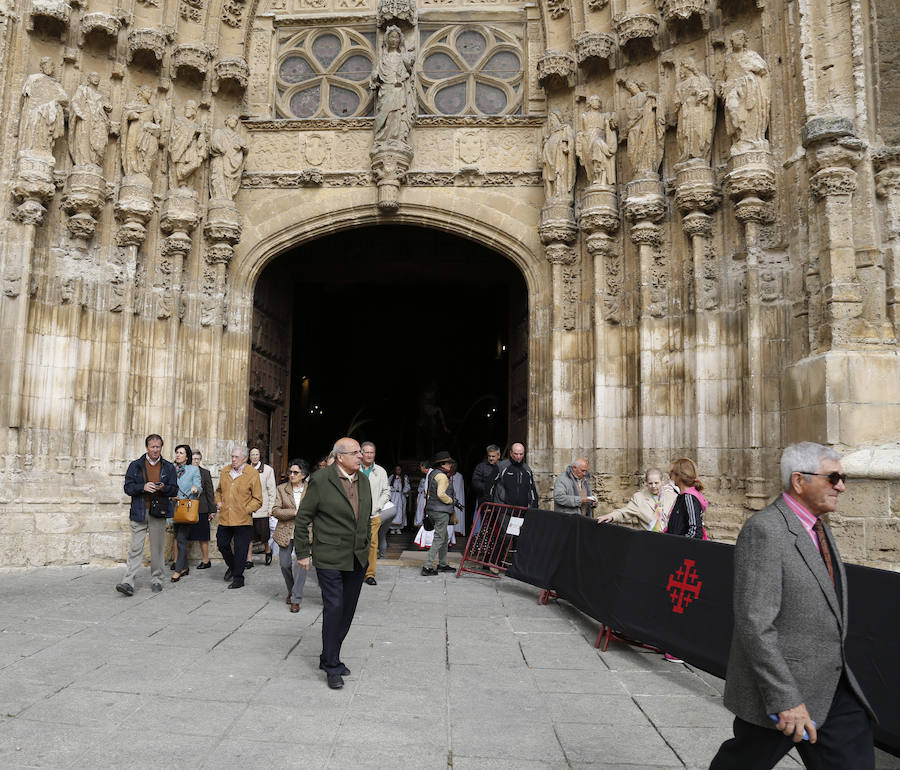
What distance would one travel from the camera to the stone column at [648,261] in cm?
1004

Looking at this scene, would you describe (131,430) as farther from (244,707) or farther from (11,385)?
(244,707)

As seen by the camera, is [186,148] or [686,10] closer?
[686,10]

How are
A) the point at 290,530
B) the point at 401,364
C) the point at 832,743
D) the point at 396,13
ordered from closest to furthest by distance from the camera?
the point at 832,743
the point at 290,530
the point at 396,13
the point at 401,364

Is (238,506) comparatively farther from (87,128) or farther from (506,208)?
(506,208)

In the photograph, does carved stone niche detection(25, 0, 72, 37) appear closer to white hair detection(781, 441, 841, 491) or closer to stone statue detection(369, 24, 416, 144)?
→ stone statue detection(369, 24, 416, 144)

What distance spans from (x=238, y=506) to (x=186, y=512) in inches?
35.2

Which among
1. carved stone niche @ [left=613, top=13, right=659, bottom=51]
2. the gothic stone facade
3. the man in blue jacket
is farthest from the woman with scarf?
carved stone niche @ [left=613, top=13, right=659, bottom=51]

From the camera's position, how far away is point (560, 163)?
10961 millimetres

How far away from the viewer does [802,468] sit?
8.96ft

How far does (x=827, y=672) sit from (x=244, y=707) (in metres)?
3.12

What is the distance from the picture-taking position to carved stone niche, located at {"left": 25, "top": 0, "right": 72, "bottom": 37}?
10.1 m

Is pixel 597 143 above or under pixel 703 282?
above

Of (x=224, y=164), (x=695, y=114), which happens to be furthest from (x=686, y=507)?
(x=224, y=164)

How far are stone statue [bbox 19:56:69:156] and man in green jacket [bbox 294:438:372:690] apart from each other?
24.4 ft
